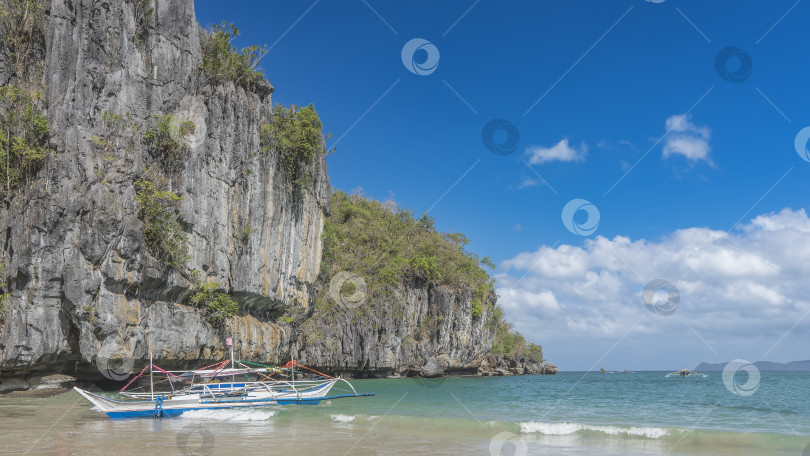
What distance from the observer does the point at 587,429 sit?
17.0 m

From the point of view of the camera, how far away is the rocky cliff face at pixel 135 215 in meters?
23.2

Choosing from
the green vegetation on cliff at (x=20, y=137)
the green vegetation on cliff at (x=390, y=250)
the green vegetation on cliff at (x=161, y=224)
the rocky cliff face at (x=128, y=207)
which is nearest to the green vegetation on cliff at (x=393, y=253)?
the green vegetation on cliff at (x=390, y=250)

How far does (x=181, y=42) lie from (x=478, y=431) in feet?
83.2

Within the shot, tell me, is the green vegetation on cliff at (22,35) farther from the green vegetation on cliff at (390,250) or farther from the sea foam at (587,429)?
the sea foam at (587,429)

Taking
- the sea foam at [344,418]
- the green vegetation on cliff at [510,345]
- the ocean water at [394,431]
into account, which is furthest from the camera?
the green vegetation on cliff at [510,345]

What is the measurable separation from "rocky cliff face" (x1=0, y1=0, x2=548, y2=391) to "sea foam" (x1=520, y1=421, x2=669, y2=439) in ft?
56.8

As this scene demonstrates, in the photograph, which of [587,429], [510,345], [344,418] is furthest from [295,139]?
[510,345]

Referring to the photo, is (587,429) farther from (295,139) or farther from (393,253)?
(393,253)

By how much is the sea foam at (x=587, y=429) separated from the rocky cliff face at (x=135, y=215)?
1731 centimetres

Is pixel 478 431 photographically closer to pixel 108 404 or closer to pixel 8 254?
pixel 108 404

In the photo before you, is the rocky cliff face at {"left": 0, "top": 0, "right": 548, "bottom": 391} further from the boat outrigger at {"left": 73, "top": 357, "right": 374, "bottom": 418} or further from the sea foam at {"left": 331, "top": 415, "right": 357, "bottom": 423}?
the sea foam at {"left": 331, "top": 415, "right": 357, "bottom": 423}

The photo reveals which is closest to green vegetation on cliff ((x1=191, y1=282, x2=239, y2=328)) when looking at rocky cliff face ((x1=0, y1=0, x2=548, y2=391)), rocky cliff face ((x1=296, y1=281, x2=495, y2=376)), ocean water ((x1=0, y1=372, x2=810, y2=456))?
rocky cliff face ((x1=0, y1=0, x2=548, y2=391))

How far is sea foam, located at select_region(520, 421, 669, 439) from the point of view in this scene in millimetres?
16500

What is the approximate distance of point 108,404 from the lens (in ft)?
57.1
